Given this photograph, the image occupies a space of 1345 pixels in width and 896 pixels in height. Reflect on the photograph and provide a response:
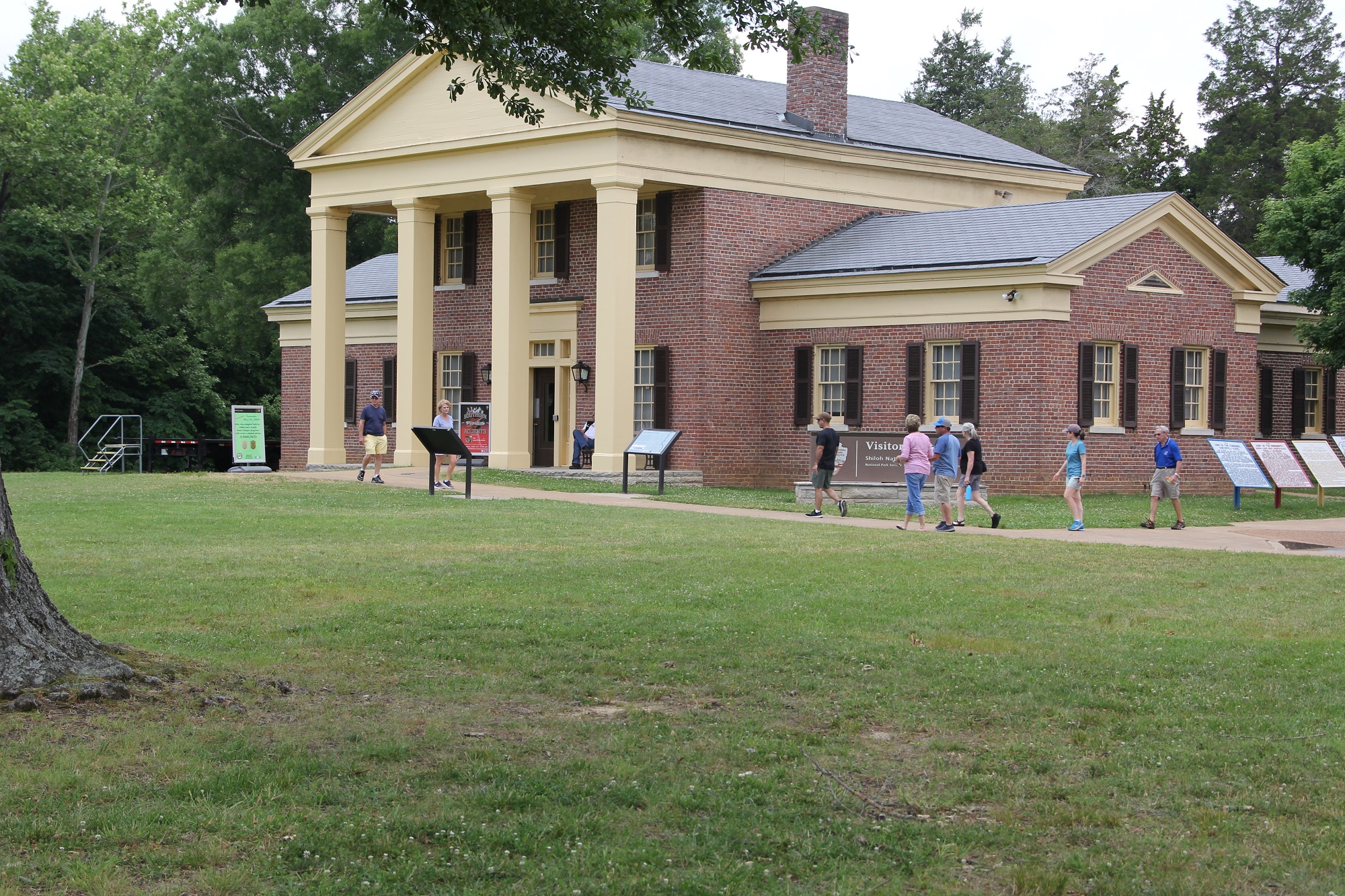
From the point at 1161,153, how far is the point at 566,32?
53.1 m

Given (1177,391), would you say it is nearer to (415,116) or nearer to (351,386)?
(415,116)

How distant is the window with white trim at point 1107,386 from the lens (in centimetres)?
2900

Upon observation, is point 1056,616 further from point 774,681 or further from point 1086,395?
point 1086,395

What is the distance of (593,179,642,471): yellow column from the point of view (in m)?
30.2

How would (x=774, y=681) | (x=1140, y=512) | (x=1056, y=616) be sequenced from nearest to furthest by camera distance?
(x=774, y=681)
(x=1056, y=616)
(x=1140, y=512)

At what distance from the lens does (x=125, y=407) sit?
52750 millimetres

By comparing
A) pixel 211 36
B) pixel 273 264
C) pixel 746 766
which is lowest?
pixel 746 766

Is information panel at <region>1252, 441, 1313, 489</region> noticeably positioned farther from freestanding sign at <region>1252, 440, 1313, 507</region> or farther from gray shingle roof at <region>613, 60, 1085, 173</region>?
gray shingle roof at <region>613, 60, 1085, 173</region>

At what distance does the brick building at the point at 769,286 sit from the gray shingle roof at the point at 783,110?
0.43 ft

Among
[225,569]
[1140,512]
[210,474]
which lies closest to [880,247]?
[1140,512]

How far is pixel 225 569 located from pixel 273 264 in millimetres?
38468

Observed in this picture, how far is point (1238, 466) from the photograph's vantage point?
26141mm

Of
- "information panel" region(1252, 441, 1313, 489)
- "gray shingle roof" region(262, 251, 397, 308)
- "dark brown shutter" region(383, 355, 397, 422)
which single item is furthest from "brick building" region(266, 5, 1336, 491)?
"information panel" region(1252, 441, 1313, 489)

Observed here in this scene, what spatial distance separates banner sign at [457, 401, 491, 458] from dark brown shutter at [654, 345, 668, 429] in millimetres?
4247
